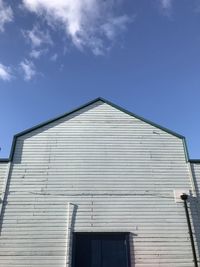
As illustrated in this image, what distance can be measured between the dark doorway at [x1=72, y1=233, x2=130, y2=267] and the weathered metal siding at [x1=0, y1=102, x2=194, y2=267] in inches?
12.0

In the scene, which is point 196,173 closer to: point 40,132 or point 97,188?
point 97,188

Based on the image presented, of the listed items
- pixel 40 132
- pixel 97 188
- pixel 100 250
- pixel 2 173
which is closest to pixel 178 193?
pixel 97 188

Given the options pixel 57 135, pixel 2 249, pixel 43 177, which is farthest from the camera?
pixel 57 135

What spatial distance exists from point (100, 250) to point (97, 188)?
2849 mm

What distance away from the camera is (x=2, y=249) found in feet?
41.9

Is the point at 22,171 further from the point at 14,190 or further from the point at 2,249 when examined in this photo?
the point at 2,249

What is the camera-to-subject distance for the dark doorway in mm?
12820

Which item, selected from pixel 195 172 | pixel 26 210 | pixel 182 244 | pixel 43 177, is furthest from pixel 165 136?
pixel 26 210

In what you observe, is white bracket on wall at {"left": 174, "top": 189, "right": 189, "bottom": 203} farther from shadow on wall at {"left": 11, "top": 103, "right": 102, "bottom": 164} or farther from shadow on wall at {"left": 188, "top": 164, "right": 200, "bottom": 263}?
shadow on wall at {"left": 11, "top": 103, "right": 102, "bottom": 164}

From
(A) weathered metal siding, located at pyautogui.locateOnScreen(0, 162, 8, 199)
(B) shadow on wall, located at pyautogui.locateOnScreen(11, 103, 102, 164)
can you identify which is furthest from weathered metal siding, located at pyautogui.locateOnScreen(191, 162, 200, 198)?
(A) weathered metal siding, located at pyautogui.locateOnScreen(0, 162, 8, 199)

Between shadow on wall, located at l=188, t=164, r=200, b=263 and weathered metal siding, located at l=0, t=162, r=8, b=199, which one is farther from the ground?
weathered metal siding, located at l=0, t=162, r=8, b=199

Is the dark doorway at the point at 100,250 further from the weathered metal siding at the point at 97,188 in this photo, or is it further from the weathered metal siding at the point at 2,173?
the weathered metal siding at the point at 2,173

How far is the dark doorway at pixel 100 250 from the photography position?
42.1ft

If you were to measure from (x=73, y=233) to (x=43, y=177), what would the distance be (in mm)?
3153
